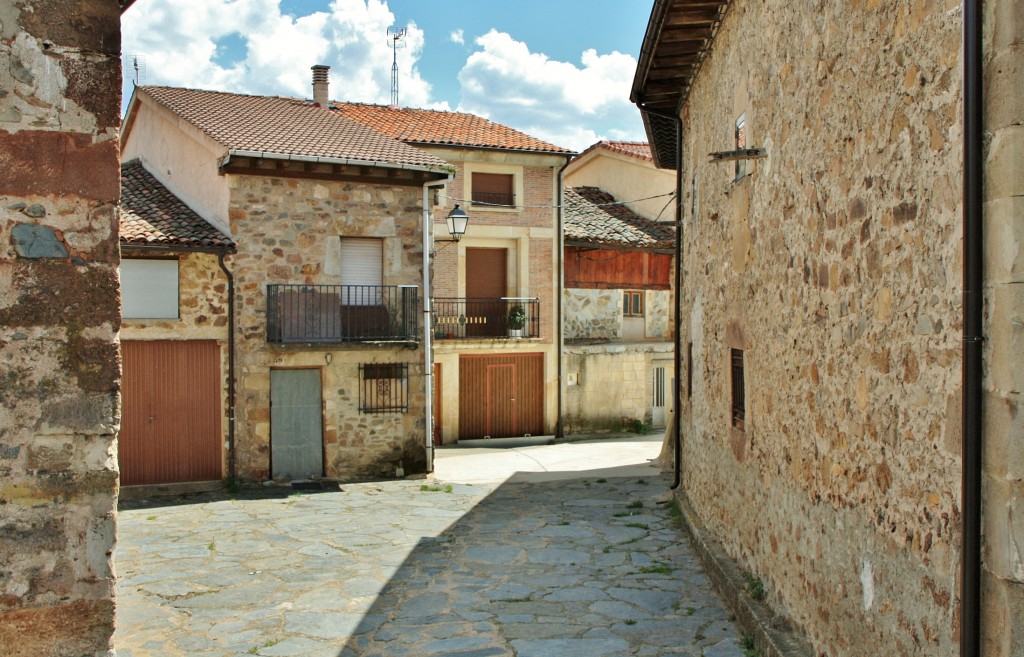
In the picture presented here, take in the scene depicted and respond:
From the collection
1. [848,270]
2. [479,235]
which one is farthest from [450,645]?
[479,235]

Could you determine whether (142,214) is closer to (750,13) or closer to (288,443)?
(288,443)

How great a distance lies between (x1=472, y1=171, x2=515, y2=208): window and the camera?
20.0m

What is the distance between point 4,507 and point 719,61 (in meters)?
6.56

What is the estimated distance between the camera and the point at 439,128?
20.5 m

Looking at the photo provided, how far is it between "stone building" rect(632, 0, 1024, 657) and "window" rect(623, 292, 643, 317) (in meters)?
14.2

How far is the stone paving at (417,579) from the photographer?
6.29 metres

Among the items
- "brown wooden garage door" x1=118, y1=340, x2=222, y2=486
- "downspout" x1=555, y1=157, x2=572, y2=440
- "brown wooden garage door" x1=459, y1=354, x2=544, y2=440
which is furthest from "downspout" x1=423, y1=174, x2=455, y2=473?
"downspout" x1=555, y1=157, x2=572, y2=440

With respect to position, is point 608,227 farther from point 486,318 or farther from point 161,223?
point 161,223

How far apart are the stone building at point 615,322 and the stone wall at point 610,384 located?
0.9 inches

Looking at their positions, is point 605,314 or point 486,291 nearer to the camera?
point 486,291

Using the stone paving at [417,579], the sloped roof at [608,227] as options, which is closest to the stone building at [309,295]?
the stone paving at [417,579]

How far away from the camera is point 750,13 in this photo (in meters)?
6.71

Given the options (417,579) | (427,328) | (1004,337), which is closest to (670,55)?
(417,579)

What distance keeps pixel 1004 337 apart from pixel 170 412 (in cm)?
1234
